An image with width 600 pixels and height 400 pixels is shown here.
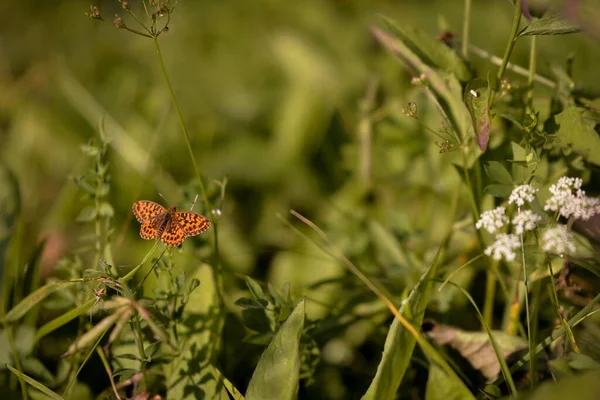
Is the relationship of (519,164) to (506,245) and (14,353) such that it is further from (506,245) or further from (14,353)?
(14,353)

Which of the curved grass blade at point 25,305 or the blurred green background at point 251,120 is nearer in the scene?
the curved grass blade at point 25,305

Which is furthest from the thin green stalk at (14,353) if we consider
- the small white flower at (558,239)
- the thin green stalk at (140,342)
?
the small white flower at (558,239)

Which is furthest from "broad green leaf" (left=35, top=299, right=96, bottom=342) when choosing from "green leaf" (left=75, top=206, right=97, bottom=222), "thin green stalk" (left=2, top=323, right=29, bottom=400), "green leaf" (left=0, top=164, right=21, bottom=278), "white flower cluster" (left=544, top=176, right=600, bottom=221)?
"white flower cluster" (left=544, top=176, right=600, bottom=221)

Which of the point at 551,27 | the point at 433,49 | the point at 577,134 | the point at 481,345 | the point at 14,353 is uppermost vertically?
the point at 551,27

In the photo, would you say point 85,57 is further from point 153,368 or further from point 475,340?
point 475,340

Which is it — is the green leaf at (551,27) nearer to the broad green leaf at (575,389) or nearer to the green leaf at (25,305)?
the broad green leaf at (575,389)

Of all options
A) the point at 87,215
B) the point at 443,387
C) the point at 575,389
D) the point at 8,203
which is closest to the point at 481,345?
the point at 443,387

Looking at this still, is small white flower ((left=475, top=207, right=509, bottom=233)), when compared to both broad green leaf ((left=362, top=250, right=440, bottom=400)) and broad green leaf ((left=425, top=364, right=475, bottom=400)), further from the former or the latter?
broad green leaf ((left=425, top=364, right=475, bottom=400))

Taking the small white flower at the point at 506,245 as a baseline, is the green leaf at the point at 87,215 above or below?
below
